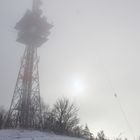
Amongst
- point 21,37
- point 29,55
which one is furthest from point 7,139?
point 21,37

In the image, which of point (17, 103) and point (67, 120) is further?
point (67, 120)

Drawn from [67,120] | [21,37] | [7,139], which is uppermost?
[21,37]

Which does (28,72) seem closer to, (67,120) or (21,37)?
(21,37)

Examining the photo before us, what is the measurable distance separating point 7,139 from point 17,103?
2014 centimetres

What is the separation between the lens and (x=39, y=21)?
44.3 m

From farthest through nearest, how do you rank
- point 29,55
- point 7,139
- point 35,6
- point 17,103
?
point 35,6 < point 29,55 < point 17,103 < point 7,139

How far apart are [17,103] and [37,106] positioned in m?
3.41

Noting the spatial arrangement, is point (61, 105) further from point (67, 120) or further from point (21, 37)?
point (21, 37)

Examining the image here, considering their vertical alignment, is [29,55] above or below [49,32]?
below

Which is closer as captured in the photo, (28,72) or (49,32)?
(28,72)

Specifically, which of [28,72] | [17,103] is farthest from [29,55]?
[17,103]

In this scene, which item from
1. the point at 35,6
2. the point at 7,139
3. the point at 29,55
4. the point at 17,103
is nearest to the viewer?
the point at 7,139

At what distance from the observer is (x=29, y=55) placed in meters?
43.2

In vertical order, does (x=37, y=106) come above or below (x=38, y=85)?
below
